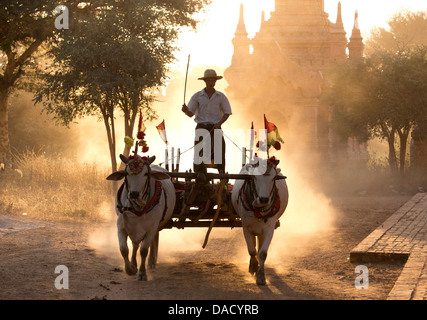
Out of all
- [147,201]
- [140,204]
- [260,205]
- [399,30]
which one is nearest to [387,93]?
[260,205]

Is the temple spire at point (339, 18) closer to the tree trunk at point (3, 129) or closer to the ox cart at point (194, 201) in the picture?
the tree trunk at point (3, 129)

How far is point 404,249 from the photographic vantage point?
11828 millimetres

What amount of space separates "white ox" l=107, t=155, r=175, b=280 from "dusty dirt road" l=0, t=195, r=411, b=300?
522mm

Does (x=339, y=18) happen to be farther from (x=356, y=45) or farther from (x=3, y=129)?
(x=3, y=129)

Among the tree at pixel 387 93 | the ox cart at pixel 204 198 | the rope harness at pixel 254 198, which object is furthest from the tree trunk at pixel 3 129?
the rope harness at pixel 254 198

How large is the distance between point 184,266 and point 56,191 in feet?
37.3

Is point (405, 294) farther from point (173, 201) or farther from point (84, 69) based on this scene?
point (84, 69)

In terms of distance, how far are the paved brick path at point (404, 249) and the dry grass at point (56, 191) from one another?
24.3 ft

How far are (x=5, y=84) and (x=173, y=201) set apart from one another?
1778cm

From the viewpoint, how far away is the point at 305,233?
1588 cm

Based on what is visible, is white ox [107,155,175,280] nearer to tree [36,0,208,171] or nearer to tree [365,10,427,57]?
tree [36,0,208,171]

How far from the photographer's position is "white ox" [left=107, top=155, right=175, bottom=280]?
933cm

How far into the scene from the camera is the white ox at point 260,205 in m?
9.52
